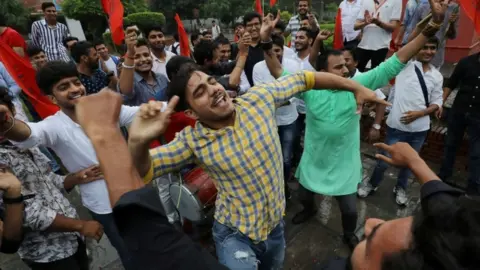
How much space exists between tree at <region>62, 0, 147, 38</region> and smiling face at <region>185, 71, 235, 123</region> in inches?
893

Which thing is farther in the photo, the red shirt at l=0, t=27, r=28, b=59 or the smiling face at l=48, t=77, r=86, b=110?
the red shirt at l=0, t=27, r=28, b=59

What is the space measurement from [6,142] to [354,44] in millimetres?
5471

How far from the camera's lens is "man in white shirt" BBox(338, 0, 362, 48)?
5.36m

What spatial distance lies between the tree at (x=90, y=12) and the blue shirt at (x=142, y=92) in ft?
68.8

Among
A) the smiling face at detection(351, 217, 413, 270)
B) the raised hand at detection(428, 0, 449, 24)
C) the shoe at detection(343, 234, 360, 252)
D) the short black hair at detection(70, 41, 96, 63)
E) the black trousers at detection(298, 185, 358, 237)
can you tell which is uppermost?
the raised hand at detection(428, 0, 449, 24)

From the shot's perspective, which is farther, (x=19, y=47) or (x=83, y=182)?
(x=19, y=47)

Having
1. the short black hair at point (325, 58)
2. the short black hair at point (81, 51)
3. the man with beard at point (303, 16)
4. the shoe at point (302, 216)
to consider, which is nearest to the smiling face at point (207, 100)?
the short black hair at point (325, 58)

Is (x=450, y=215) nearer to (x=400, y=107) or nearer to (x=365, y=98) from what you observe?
(x=365, y=98)

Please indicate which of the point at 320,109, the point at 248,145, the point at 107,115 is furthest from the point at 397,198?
the point at 107,115

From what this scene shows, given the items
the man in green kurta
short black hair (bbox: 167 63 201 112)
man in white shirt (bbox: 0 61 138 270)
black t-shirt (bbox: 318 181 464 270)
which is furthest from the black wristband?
black t-shirt (bbox: 318 181 464 270)

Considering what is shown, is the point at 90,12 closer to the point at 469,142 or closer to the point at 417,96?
the point at 417,96

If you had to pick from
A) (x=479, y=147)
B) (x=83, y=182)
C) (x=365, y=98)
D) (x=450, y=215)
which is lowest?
(x=479, y=147)

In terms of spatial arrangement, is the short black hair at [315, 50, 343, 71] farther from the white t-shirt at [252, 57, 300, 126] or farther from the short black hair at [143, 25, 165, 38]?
the short black hair at [143, 25, 165, 38]

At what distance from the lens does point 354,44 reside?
5.73m
